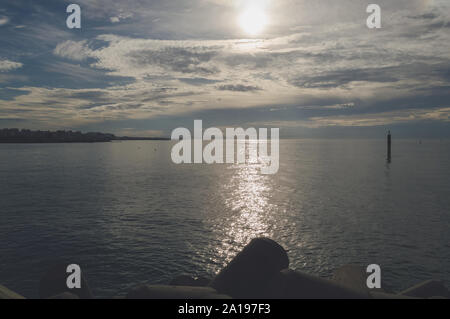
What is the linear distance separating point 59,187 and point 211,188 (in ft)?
58.6

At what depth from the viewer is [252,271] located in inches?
397

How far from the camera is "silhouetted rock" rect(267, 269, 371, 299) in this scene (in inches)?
365

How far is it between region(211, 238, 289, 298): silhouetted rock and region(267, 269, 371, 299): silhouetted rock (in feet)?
1.03

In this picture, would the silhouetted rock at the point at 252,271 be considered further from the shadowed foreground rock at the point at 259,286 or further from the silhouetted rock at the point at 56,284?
the silhouetted rock at the point at 56,284

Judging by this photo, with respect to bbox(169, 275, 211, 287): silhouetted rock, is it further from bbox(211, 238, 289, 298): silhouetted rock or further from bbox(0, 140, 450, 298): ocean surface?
bbox(0, 140, 450, 298): ocean surface

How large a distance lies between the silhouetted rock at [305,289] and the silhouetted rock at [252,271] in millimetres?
315

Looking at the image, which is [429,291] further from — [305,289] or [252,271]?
[252,271]

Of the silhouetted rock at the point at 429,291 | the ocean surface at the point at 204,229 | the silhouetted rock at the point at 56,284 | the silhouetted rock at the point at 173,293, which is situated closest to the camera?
the silhouetted rock at the point at 173,293

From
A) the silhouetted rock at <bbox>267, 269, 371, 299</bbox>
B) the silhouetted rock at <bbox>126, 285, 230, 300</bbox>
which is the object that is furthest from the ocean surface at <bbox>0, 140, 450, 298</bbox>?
the silhouetted rock at <bbox>267, 269, 371, 299</bbox>

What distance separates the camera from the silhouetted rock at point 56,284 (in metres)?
10.9

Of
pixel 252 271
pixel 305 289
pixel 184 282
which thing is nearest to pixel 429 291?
pixel 305 289

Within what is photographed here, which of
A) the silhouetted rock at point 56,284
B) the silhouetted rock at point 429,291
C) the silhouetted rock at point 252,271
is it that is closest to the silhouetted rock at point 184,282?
the silhouetted rock at point 252,271
